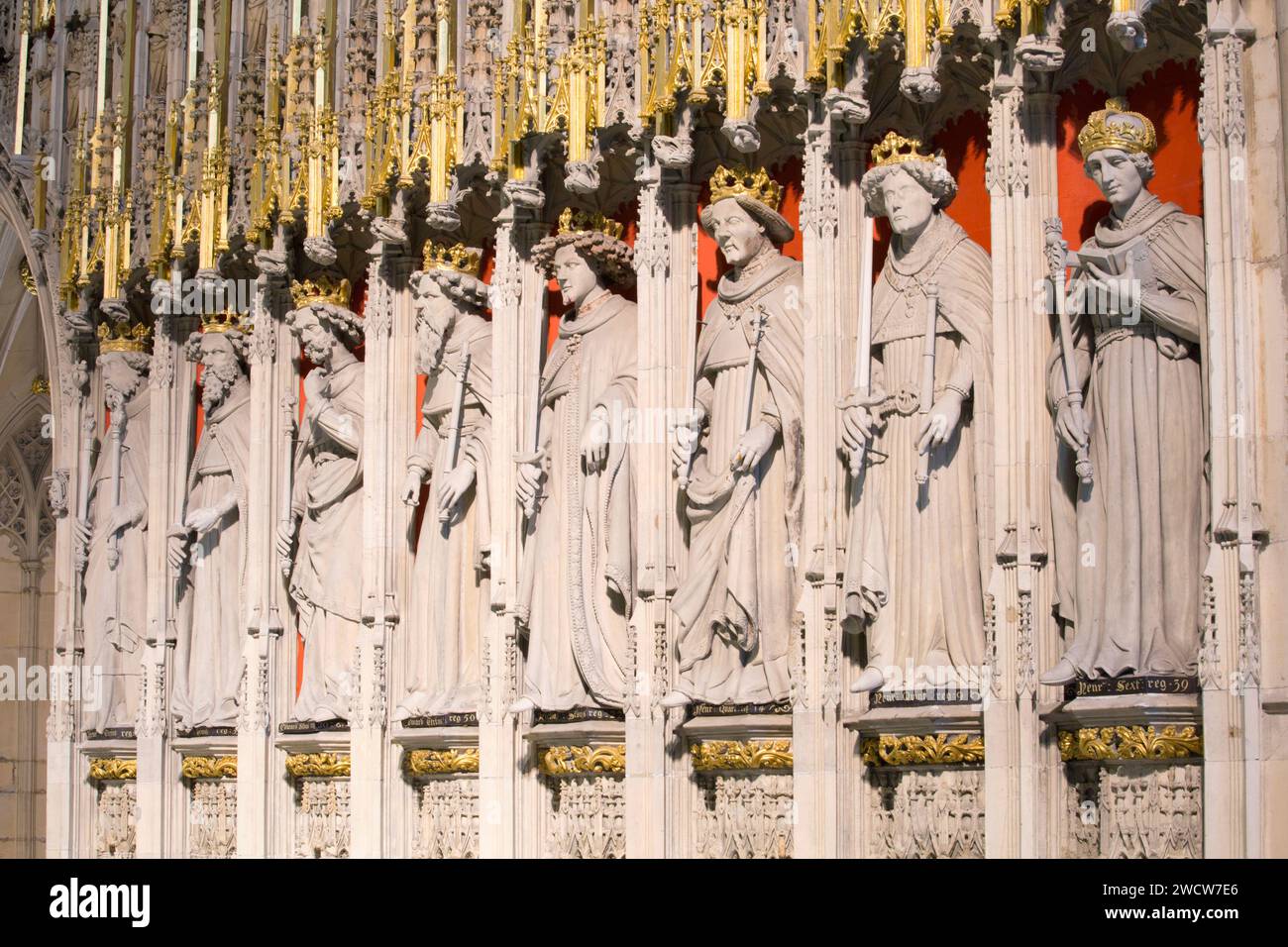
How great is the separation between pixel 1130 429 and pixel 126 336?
45.2 feet

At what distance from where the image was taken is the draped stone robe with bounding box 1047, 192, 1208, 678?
14.6m

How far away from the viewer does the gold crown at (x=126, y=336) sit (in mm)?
25672

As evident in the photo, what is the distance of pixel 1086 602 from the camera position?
1511cm

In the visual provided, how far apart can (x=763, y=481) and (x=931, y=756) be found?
2.61 meters

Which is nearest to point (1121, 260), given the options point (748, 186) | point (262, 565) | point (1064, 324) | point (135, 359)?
point (1064, 324)

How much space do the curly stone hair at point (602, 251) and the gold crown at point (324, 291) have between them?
11.7 ft

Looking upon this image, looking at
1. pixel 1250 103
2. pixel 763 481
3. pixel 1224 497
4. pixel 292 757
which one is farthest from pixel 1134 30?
pixel 292 757

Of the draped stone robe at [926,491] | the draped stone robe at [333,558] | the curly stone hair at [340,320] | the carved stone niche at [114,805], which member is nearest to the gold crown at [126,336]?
the curly stone hair at [340,320]

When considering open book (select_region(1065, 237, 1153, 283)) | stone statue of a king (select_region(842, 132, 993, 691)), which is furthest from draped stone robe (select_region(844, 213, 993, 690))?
open book (select_region(1065, 237, 1153, 283))

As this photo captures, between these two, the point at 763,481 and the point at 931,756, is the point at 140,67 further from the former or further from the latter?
the point at 931,756

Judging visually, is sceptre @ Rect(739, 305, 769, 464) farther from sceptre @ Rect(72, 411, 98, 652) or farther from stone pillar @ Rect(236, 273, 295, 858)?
sceptre @ Rect(72, 411, 98, 652)

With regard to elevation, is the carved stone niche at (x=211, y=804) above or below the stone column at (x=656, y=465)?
below

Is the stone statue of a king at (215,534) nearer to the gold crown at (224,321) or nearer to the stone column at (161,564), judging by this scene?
the gold crown at (224,321)

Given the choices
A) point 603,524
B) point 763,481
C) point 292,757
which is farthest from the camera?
point 292,757
